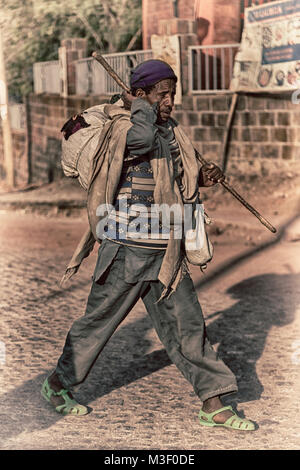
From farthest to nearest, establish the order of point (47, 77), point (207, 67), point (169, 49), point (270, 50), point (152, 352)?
point (47, 77)
point (169, 49)
point (207, 67)
point (270, 50)
point (152, 352)

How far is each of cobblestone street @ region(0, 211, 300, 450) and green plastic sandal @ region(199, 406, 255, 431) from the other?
4 cm

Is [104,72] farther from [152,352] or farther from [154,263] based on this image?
[154,263]

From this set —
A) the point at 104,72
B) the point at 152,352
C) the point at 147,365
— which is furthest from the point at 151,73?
the point at 104,72

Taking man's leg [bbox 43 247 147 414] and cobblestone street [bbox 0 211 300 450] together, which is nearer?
cobblestone street [bbox 0 211 300 450]

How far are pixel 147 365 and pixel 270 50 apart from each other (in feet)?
31.2

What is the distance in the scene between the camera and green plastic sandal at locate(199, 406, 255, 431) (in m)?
4.53

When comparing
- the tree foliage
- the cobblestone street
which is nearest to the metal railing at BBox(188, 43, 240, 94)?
the tree foliage

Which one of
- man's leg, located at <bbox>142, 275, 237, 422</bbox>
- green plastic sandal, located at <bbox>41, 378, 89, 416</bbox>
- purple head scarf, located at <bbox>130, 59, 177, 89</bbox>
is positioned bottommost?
green plastic sandal, located at <bbox>41, 378, 89, 416</bbox>

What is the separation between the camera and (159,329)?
476cm

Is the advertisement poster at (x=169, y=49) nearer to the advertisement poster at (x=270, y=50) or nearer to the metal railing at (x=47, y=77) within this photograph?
the advertisement poster at (x=270, y=50)

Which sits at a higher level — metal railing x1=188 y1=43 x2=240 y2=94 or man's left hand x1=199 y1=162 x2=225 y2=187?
man's left hand x1=199 y1=162 x2=225 y2=187

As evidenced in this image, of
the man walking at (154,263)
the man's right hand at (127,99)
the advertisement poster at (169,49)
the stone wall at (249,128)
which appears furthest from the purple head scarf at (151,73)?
the advertisement poster at (169,49)

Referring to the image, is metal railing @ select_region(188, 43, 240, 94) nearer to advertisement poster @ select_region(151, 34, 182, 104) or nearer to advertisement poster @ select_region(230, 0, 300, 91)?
advertisement poster @ select_region(151, 34, 182, 104)

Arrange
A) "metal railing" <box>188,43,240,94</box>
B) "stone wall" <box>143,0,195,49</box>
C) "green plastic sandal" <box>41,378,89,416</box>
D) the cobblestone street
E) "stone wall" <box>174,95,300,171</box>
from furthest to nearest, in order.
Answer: "stone wall" <box>143,0,195,49</box> → "metal railing" <box>188,43,240,94</box> → "stone wall" <box>174,95,300,171</box> → "green plastic sandal" <box>41,378,89,416</box> → the cobblestone street
